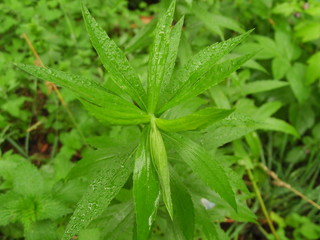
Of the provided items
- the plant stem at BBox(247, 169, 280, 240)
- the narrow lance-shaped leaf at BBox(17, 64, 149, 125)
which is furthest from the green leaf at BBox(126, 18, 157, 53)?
the plant stem at BBox(247, 169, 280, 240)

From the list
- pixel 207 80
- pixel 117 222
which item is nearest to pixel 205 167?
pixel 207 80

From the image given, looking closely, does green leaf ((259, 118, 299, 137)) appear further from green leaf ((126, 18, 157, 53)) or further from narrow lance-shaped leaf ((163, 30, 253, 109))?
narrow lance-shaped leaf ((163, 30, 253, 109))

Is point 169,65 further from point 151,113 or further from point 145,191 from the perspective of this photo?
point 145,191

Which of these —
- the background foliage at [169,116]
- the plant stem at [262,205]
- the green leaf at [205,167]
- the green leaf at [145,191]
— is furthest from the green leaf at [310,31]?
the green leaf at [145,191]

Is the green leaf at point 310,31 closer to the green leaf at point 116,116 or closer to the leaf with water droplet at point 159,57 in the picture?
the leaf with water droplet at point 159,57

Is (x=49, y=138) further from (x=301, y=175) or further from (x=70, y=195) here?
(x=301, y=175)

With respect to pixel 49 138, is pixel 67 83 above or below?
below

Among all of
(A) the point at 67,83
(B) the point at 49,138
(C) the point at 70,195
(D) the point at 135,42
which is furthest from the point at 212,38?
(A) the point at 67,83
